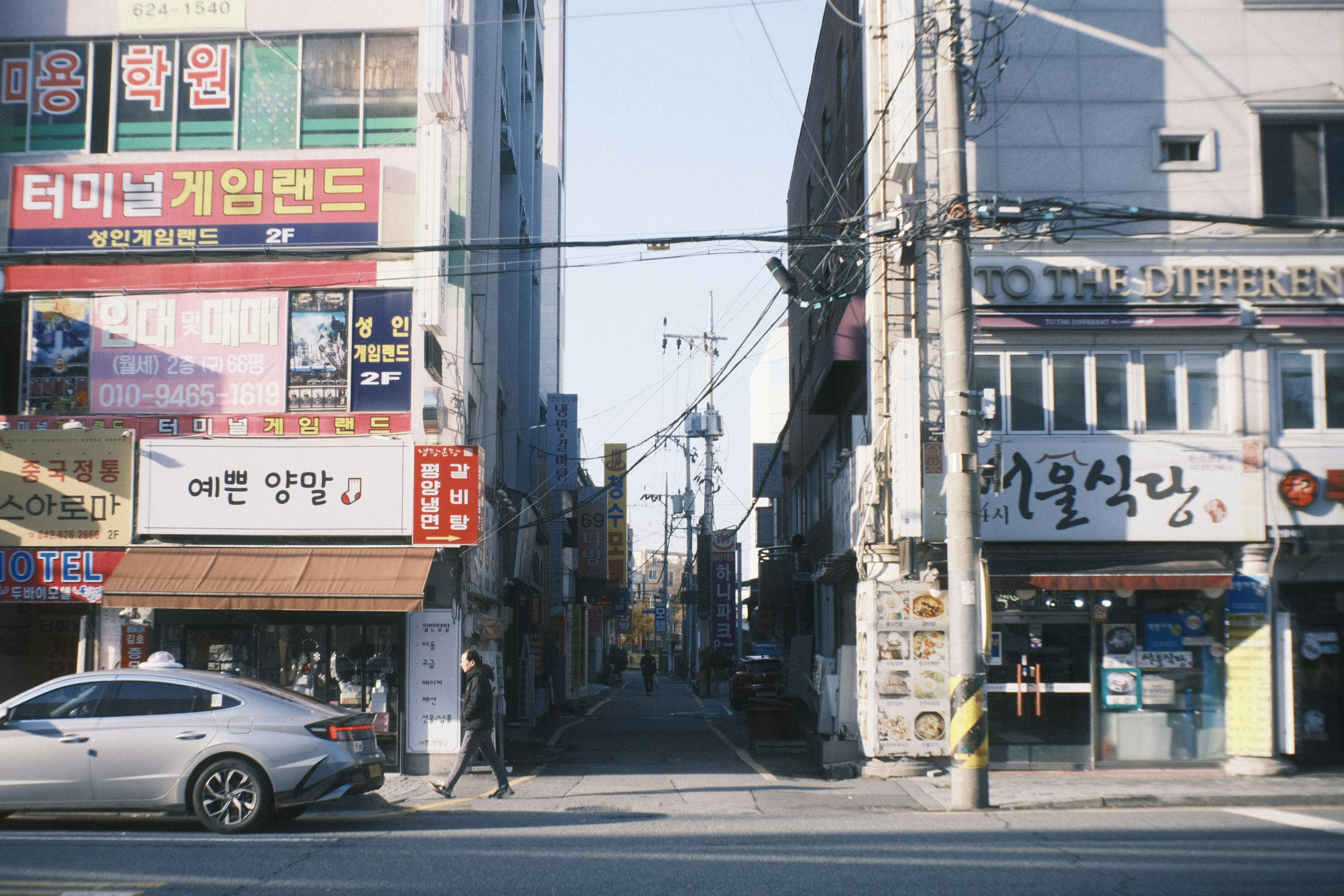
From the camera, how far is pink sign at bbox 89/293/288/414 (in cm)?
1717

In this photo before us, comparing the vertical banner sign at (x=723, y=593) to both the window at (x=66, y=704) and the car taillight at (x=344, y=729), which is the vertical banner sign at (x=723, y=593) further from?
the window at (x=66, y=704)

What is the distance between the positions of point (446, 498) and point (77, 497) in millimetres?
5315

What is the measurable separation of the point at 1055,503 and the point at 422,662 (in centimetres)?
893

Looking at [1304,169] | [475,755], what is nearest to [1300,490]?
[1304,169]

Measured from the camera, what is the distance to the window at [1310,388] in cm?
1608

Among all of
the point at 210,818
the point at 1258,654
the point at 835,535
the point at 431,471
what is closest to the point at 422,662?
the point at 431,471

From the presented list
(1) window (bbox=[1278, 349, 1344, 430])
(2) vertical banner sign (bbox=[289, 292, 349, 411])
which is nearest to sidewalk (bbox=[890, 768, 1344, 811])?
(1) window (bbox=[1278, 349, 1344, 430])

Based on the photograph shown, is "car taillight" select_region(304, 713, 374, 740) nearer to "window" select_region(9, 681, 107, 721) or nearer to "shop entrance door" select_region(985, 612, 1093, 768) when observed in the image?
"window" select_region(9, 681, 107, 721)

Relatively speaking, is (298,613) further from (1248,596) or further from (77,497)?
(1248,596)

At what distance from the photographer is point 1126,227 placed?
16359 millimetres

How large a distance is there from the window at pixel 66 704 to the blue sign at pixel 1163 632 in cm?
1271

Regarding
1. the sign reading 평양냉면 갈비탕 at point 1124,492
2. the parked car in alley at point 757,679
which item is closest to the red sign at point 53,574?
the sign reading 평양냉면 갈비탕 at point 1124,492

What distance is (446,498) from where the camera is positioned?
16375 mm

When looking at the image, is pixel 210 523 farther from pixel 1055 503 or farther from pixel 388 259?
pixel 1055 503
